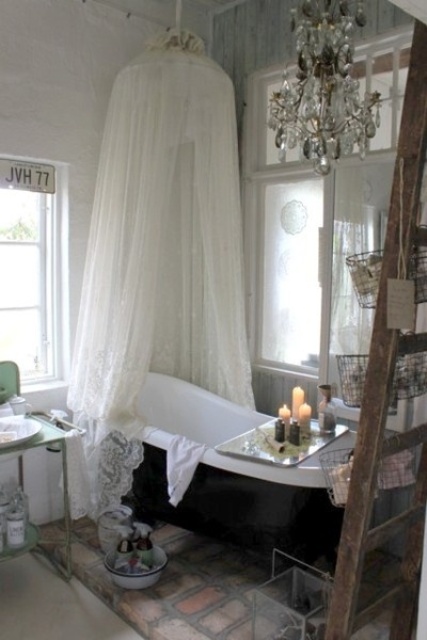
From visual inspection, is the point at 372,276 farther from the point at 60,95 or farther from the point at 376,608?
the point at 60,95

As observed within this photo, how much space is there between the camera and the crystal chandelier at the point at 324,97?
2.10 m

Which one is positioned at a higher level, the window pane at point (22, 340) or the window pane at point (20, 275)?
the window pane at point (20, 275)

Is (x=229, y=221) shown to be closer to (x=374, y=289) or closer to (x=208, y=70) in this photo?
(x=208, y=70)

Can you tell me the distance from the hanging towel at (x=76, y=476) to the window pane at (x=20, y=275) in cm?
94

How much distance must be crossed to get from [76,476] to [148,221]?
1373mm

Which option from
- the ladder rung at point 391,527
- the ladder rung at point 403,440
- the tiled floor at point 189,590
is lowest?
the tiled floor at point 189,590

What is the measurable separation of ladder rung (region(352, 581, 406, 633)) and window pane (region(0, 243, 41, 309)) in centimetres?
249

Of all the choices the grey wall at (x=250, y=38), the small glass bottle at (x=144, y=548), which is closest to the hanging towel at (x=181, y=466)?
the small glass bottle at (x=144, y=548)

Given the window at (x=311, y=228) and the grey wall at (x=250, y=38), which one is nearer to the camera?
the window at (x=311, y=228)

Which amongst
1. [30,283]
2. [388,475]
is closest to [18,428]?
[30,283]

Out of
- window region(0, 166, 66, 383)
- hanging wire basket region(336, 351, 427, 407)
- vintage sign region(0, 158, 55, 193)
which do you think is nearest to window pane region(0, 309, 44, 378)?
window region(0, 166, 66, 383)

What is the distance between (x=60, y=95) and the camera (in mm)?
3279

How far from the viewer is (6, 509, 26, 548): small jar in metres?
2.71

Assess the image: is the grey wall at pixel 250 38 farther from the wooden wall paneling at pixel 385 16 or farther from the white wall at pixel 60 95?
the wooden wall paneling at pixel 385 16
